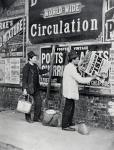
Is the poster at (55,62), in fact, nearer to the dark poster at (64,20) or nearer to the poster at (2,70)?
the dark poster at (64,20)

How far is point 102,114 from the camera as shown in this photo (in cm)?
966

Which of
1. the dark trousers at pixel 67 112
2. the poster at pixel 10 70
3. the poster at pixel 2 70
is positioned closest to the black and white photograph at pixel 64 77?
the dark trousers at pixel 67 112

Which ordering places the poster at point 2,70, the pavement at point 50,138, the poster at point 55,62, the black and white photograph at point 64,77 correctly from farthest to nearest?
the poster at point 2,70, the poster at point 55,62, the black and white photograph at point 64,77, the pavement at point 50,138

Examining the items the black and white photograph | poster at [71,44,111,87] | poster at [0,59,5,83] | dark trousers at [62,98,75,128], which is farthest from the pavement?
poster at [0,59,5,83]

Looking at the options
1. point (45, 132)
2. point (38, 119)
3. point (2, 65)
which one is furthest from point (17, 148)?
point (2, 65)

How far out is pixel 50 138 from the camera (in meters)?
8.58

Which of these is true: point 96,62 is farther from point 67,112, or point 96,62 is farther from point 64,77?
point 67,112

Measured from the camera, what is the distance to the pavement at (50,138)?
8000mm

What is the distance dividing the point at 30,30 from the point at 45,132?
3675mm

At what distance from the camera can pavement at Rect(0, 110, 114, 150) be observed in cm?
800

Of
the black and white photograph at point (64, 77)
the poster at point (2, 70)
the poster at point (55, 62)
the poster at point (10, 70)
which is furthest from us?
the poster at point (2, 70)

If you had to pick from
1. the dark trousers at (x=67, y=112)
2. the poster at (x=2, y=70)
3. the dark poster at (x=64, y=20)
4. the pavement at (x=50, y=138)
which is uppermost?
the dark poster at (x=64, y=20)

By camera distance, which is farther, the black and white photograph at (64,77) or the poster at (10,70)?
the poster at (10,70)

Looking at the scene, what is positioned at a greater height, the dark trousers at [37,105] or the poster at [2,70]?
the poster at [2,70]
